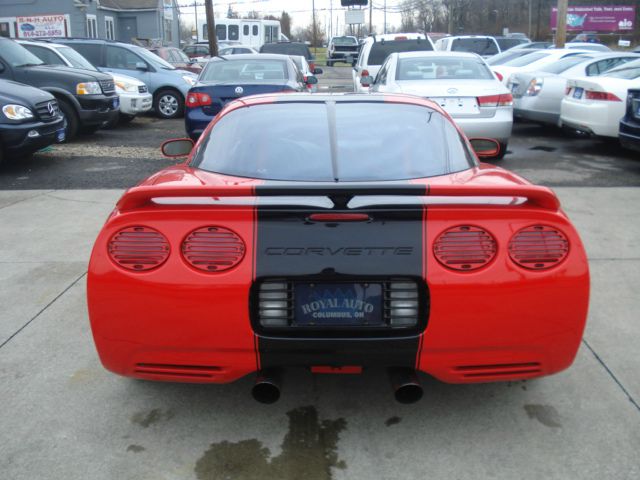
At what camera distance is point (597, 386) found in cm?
346

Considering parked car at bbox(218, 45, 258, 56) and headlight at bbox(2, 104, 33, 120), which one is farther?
parked car at bbox(218, 45, 258, 56)

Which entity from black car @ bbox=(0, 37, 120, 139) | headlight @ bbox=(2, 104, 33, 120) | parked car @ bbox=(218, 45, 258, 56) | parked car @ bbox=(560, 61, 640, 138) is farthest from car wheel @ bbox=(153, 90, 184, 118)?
parked car @ bbox=(218, 45, 258, 56)

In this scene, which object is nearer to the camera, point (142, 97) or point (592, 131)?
point (592, 131)

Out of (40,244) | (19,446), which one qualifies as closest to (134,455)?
(19,446)

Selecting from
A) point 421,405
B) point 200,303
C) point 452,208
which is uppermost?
point 452,208

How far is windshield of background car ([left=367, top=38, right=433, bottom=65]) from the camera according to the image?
634 inches

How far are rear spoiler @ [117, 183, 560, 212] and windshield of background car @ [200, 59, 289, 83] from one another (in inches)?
330

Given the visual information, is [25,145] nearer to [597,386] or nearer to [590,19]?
[597,386]

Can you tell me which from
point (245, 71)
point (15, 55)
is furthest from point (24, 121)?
point (245, 71)

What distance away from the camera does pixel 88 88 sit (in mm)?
12117

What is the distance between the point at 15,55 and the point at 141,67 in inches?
164

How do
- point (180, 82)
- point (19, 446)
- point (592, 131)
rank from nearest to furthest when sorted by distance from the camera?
point (19, 446) < point (592, 131) < point (180, 82)

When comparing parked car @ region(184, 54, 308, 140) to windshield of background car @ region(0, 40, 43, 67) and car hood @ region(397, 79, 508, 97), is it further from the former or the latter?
windshield of background car @ region(0, 40, 43, 67)

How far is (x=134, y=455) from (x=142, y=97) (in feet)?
42.0
